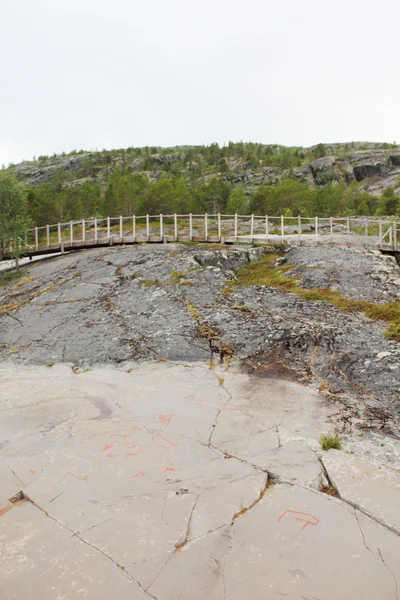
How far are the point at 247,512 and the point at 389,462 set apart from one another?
8.03 feet

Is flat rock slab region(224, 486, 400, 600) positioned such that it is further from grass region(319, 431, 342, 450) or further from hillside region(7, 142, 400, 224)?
hillside region(7, 142, 400, 224)

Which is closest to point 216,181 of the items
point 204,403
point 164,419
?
point 204,403

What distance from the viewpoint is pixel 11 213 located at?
81.4 feet

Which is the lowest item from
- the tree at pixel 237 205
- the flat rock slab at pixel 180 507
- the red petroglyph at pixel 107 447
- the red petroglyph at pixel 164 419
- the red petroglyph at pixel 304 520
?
the red petroglyph at pixel 164 419

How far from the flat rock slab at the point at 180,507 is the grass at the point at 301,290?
4815 mm

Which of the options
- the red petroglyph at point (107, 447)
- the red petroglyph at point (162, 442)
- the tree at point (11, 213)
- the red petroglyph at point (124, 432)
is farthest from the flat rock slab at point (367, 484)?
the tree at point (11, 213)

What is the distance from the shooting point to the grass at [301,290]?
11836 mm

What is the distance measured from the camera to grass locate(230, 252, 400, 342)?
11.8 meters

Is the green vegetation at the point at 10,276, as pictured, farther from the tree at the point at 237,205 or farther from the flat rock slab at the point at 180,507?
the tree at the point at 237,205

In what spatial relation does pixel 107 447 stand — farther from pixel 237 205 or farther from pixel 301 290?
pixel 237 205

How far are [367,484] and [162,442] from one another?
10.3 ft

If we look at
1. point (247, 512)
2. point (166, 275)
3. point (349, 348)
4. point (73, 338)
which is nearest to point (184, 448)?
point (247, 512)

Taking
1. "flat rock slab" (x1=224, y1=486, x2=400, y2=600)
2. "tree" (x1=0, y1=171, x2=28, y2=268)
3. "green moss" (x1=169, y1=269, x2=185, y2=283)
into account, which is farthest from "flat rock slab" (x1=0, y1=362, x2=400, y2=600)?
"tree" (x1=0, y1=171, x2=28, y2=268)

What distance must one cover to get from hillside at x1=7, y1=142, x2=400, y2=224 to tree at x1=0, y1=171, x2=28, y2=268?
1863 centimetres
